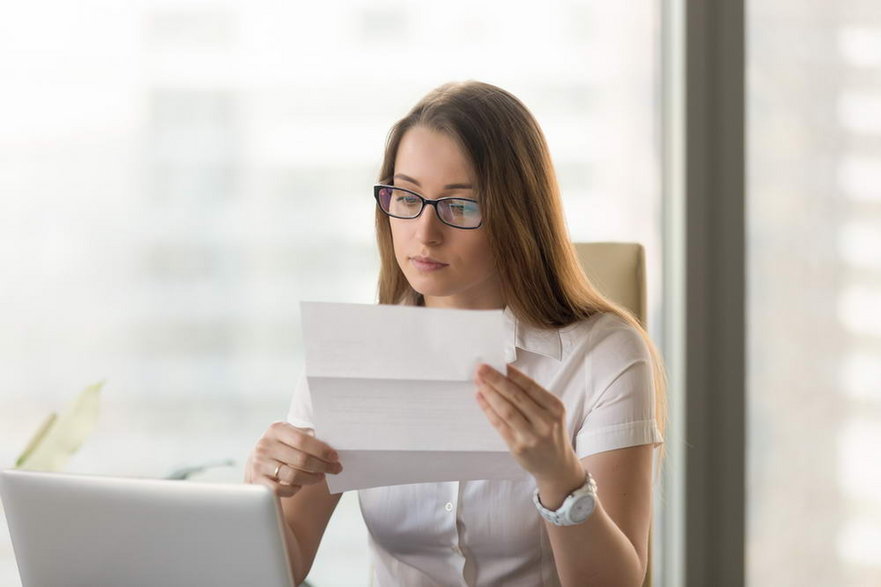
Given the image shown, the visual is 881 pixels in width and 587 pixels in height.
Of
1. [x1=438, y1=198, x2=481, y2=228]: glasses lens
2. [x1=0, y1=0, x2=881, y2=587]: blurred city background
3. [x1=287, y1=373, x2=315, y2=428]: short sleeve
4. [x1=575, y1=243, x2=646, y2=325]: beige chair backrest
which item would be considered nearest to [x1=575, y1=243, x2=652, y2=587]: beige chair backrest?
[x1=575, y1=243, x2=646, y2=325]: beige chair backrest

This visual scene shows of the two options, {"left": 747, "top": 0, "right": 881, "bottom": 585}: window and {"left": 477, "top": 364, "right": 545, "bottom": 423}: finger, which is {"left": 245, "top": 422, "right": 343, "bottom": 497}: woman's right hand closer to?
{"left": 477, "top": 364, "right": 545, "bottom": 423}: finger

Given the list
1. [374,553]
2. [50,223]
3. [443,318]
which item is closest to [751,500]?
[374,553]

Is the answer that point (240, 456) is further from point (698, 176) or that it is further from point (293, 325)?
point (698, 176)

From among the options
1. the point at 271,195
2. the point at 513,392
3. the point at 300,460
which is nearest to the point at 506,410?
the point at 513,392

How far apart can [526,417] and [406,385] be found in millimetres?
125

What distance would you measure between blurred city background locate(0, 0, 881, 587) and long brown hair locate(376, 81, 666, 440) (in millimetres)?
774

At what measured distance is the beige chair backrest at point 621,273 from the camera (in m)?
1.45

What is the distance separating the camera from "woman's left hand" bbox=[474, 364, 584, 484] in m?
0.84

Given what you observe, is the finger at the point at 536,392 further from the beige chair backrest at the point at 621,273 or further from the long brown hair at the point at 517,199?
the beige chair backrest at the point at 621,273

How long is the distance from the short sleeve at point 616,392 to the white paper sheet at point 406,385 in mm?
261

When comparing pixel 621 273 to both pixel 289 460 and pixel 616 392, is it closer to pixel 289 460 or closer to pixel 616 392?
pixel 616 392

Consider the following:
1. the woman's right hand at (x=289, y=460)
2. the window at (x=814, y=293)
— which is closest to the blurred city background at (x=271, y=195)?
the window at (x=814, y=293)

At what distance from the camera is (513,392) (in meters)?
0.85

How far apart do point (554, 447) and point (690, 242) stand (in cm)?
128
